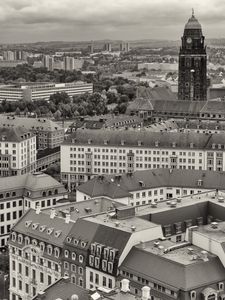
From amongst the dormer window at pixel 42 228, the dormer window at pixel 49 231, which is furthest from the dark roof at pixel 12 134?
the dormer window at pixel 49 231

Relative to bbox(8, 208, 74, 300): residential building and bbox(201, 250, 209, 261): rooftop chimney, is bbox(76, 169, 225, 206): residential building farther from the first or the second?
bbox(201, 250, 209, 261): rooftop chimney

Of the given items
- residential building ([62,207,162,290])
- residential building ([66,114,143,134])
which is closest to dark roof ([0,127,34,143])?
residential building ([66,114,143,134])

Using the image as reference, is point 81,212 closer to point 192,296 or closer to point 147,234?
point 147,234

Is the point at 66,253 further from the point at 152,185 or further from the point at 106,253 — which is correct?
the point at 152,185

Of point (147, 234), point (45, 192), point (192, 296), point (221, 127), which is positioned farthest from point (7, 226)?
point (221, 127)

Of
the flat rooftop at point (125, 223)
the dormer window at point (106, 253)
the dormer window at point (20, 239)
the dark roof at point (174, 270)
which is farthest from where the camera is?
the dormer window at point (20, 239)

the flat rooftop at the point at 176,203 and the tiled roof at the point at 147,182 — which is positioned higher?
the flat rooftop at the point at 176,203

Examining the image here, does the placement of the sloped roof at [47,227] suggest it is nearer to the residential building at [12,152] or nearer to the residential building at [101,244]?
the residential building at [101,244]
